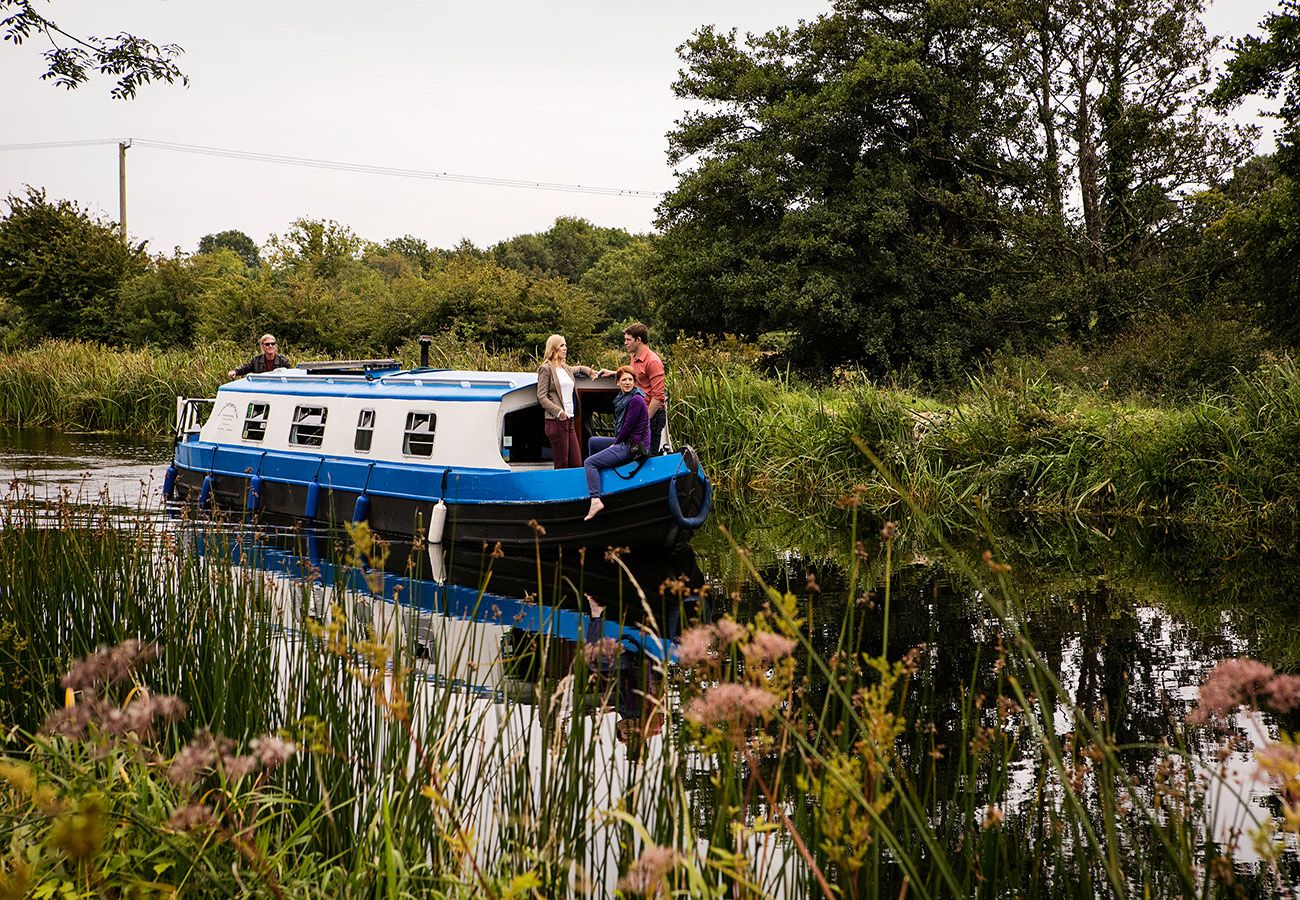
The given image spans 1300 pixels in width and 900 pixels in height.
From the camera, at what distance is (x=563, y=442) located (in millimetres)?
11609

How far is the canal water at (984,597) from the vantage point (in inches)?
230

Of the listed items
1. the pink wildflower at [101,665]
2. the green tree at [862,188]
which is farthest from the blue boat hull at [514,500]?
the green tree at [862,188]

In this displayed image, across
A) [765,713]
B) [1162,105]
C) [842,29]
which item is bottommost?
[765,713]

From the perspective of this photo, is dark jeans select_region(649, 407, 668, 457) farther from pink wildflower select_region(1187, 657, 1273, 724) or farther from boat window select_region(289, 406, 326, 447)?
pink wildflower select_region(1187, 657, 1273, 724)

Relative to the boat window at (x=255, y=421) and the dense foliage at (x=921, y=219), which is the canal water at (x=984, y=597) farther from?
the dense foliage at (x=921, y=219)

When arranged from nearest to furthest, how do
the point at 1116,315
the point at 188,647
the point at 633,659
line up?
the point at 188,647 < the point at 633,659 < the point at 1116,315

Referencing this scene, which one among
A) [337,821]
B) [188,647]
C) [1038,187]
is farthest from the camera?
[1038,187]

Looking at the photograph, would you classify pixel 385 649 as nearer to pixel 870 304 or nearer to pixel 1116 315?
pixel 1116 315

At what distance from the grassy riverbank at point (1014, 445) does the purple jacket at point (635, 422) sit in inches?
80.9

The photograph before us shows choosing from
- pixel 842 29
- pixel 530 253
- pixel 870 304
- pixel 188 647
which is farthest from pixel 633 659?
pixel 530 253

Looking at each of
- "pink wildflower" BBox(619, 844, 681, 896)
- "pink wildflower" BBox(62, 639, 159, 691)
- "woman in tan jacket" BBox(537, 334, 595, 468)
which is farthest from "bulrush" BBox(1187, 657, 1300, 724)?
"woman in tan jacket" BBox(537, 334, 595, 468)

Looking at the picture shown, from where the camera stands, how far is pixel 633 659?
7180mm

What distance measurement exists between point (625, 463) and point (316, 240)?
38887mm

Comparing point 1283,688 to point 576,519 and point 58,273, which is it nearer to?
point 576,519
